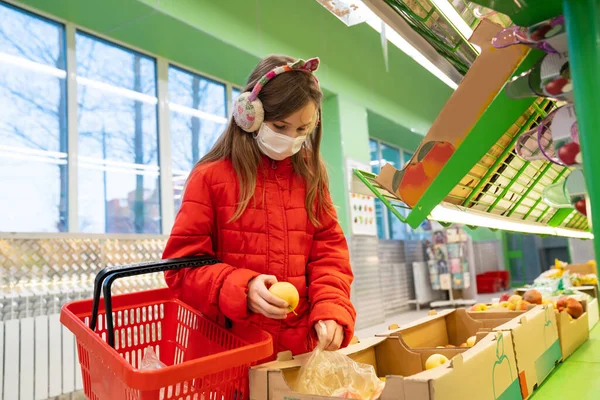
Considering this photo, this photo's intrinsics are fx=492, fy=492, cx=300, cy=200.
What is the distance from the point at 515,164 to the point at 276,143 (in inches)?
53.7

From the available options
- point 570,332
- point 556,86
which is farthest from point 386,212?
point 556,86

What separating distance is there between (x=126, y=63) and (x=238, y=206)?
16.1ft

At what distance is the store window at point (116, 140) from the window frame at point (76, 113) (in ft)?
0.20

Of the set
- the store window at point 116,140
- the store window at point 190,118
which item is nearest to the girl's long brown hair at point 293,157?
the store window at point 116,140

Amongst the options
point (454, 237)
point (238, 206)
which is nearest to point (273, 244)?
point (238, 206)

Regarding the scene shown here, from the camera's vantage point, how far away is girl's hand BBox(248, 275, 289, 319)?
1.07m

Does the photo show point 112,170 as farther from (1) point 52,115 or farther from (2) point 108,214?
(1) point 52,115

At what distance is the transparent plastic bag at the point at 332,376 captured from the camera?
1116 millimetres

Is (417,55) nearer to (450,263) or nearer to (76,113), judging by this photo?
(76,113)

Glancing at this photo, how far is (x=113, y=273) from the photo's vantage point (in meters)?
1.02

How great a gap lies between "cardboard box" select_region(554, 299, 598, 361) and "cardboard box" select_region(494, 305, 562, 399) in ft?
0.12

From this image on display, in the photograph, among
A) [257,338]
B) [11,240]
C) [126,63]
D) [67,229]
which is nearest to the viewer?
[257,338]

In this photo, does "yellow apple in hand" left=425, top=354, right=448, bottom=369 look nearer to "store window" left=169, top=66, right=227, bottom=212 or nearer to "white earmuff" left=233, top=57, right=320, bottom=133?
"white earmuff" left=233, top=57, right=320, bottom=133

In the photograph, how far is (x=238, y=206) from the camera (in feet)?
4.36
